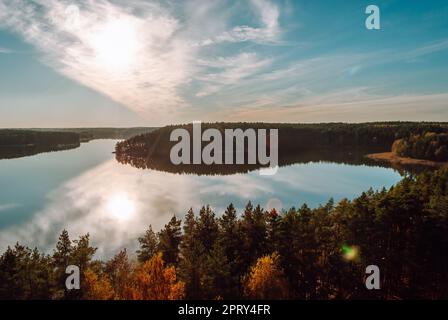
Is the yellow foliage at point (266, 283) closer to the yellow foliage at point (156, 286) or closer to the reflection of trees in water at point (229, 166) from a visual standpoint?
the yellow foliage at point (156, 286)

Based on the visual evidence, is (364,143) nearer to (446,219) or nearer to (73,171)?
(73,171)

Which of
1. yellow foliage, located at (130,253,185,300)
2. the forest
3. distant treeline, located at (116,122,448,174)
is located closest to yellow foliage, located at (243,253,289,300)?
the forest

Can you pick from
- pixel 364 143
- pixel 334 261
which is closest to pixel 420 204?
pixel 334 261

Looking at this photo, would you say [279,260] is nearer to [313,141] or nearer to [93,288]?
[93,288]

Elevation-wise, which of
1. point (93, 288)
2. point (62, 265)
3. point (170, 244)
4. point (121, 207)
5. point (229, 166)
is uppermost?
point (229, 166)

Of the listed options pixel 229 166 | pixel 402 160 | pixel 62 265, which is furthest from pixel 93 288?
pixel 402 160

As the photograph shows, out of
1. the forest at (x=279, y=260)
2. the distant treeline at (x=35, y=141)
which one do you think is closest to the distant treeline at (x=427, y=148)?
the forest at (x=279, y=260)

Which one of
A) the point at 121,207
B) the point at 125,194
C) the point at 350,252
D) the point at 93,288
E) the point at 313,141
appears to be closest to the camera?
the point at 93,288
